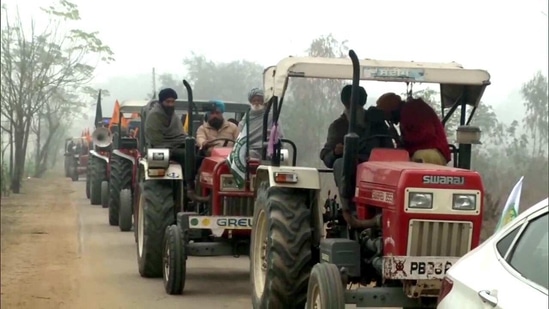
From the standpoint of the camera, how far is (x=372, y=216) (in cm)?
743

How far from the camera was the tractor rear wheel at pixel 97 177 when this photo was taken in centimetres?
2327

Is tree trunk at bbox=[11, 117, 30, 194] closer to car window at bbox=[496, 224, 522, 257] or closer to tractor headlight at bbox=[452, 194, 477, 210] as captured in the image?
tractor headlight at bbox=[452, 194, 477, 210]

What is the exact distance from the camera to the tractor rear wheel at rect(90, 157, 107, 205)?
23.3 meters

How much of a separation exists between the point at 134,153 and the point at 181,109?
425cm

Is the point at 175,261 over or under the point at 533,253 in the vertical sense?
under

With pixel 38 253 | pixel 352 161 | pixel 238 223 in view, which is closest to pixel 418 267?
pixel 352 161

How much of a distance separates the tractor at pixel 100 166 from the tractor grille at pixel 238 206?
475 inches

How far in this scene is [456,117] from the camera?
9.02 meters

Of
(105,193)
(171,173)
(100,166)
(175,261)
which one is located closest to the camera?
(175,261)

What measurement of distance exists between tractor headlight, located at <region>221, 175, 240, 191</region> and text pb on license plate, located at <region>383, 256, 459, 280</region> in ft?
13.2

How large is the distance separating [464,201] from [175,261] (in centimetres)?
387

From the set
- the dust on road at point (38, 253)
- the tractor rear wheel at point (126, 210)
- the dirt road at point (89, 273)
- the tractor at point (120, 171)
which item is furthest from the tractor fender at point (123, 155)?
the dust on road at point (38, 253)

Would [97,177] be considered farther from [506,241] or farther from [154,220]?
[506,241]

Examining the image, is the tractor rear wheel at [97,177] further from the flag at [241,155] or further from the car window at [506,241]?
the car window at [506,241]
